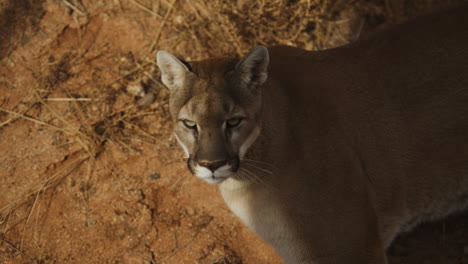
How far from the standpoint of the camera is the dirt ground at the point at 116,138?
11.1 feet

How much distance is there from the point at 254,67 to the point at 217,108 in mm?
320

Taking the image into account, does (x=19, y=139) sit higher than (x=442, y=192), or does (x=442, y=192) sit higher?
(x=442, y=192)

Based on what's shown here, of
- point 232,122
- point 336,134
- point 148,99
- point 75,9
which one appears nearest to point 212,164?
point 232,122

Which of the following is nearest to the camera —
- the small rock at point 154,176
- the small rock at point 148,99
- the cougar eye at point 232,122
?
the cougar eye at point 232,122

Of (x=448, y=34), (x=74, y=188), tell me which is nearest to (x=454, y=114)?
(x=448, y=34)

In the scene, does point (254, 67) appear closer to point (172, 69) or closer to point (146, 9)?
point (172, 69)

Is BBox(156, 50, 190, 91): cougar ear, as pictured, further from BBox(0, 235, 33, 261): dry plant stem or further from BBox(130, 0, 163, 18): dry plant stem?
BBox(130, 0, 163, 18): dry plant stem

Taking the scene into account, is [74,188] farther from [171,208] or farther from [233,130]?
[233,130]

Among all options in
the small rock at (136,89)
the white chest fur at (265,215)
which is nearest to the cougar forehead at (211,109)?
the white chest fur at (265,215)

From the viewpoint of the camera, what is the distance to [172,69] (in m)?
2.61

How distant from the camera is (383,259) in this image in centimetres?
269

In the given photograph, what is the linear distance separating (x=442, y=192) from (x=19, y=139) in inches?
122

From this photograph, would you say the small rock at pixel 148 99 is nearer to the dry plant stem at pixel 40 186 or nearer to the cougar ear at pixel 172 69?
the dry plant stem at pixel 40 186

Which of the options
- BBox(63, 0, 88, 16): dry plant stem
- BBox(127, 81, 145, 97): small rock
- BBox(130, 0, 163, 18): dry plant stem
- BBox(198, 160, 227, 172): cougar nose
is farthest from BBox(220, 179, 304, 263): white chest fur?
BBox(63, 0, 88, 16): dry plant stem
